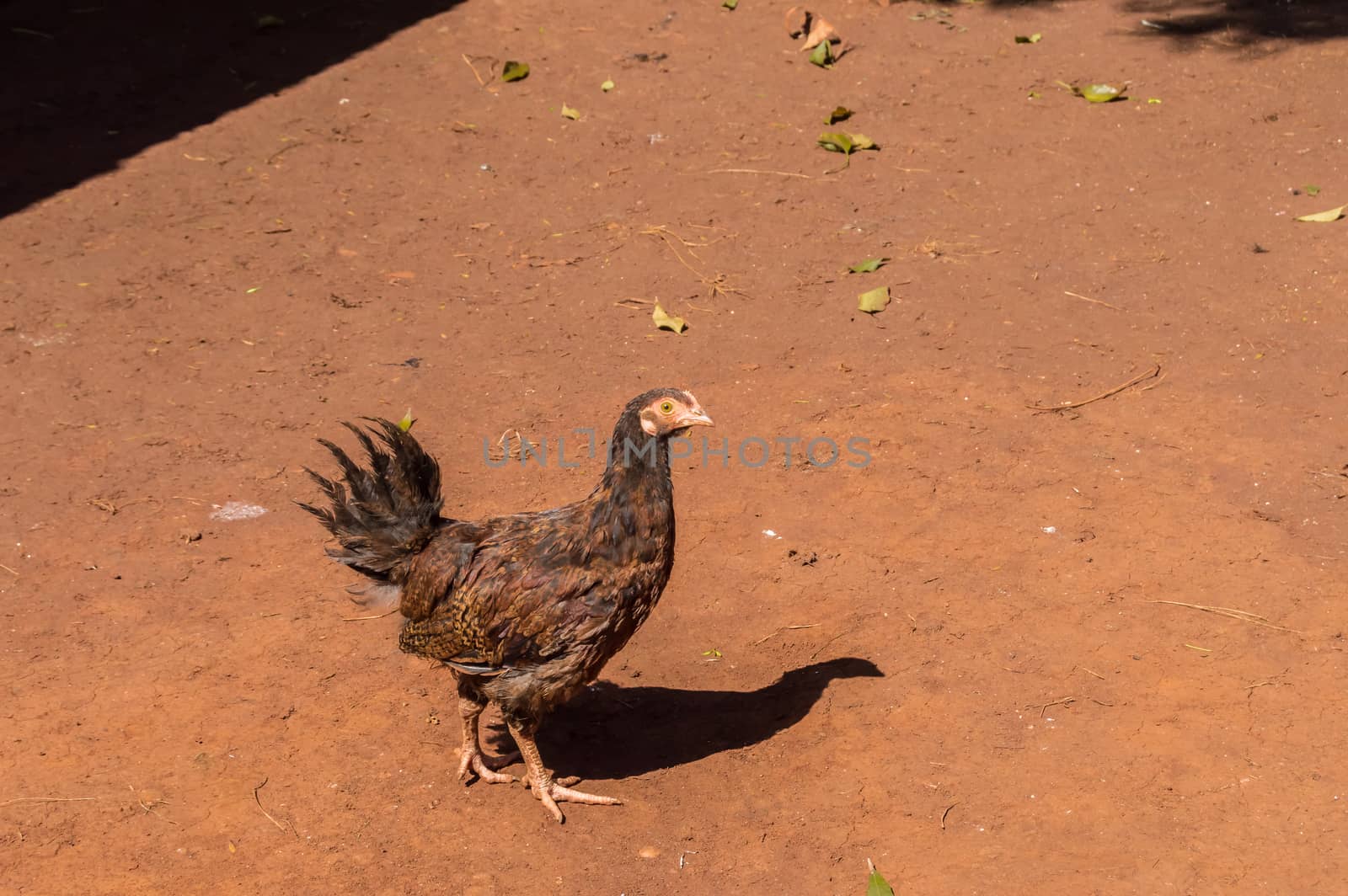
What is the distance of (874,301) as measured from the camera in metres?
9.44

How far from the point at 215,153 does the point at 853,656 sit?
819 cm

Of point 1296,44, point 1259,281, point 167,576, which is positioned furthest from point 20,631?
point 1296,44

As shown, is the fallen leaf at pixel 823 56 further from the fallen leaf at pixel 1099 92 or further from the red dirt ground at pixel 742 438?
the fallen leaf at pixel 1099 92

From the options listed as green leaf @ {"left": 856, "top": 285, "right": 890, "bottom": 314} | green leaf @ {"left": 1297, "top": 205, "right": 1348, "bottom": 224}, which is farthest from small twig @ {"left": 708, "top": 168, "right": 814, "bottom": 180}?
green leaf @ {"left": 1297, "top": 205, "right": 1348, "bottom": 224}

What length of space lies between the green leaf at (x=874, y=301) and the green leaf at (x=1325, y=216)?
3.65 metres

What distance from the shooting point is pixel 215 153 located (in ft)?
37.4

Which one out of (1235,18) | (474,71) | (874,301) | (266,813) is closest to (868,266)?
(874,301)

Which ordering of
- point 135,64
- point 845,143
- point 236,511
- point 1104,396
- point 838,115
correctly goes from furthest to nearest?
1. point 135,64
2. point 838,115
3. point 845,143
4. point 1104,396
5. point 236,511

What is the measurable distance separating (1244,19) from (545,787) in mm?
12059

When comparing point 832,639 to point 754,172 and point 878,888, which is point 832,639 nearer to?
point 878,888

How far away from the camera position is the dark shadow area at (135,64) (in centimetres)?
1139

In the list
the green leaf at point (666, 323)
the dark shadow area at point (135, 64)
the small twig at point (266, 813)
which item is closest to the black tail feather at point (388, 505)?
the small twig at point (266, 813)

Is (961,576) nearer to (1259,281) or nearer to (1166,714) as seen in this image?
(1166,714)

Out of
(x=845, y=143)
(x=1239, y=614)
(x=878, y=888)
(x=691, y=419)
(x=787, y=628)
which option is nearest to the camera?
(x=878, y=888)
